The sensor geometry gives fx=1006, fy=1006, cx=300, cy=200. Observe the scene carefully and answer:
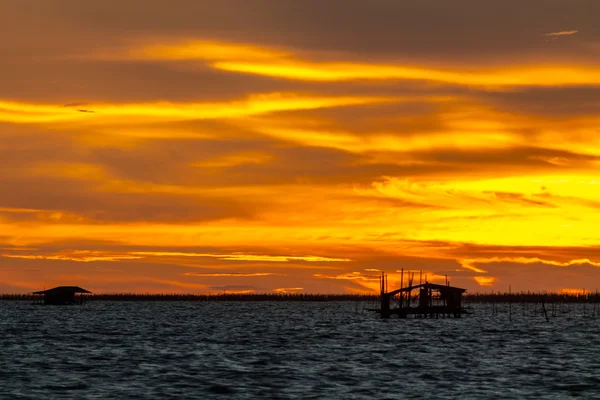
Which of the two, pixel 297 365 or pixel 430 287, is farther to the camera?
pixel 430 287

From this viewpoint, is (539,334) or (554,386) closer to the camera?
(554,386)

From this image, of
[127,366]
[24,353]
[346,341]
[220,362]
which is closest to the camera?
[127,366]

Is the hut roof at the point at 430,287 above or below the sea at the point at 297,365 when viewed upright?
above

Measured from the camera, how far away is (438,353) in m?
78.6

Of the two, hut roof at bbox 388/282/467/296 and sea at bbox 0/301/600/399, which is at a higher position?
hut roof at bbox 388/282/467/296

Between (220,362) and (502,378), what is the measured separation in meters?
20.2

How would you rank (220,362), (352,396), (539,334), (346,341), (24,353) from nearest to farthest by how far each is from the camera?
(352,396), (220,362), (24,353), (346,341), (539,334)

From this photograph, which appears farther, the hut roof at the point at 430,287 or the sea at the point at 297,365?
the hut roof at the point at 430,287

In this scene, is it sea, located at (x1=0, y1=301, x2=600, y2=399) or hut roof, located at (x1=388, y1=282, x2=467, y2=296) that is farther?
hut roof, located at (x1=388, y1=282, x2=467, y2=296)

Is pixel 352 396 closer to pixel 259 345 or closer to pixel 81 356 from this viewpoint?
pixel 81 356

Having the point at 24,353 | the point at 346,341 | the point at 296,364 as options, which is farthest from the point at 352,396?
the point at 346,341

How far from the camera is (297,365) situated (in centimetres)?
6744

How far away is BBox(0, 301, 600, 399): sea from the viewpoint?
53.3m

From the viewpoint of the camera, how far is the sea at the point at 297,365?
53281 mm
